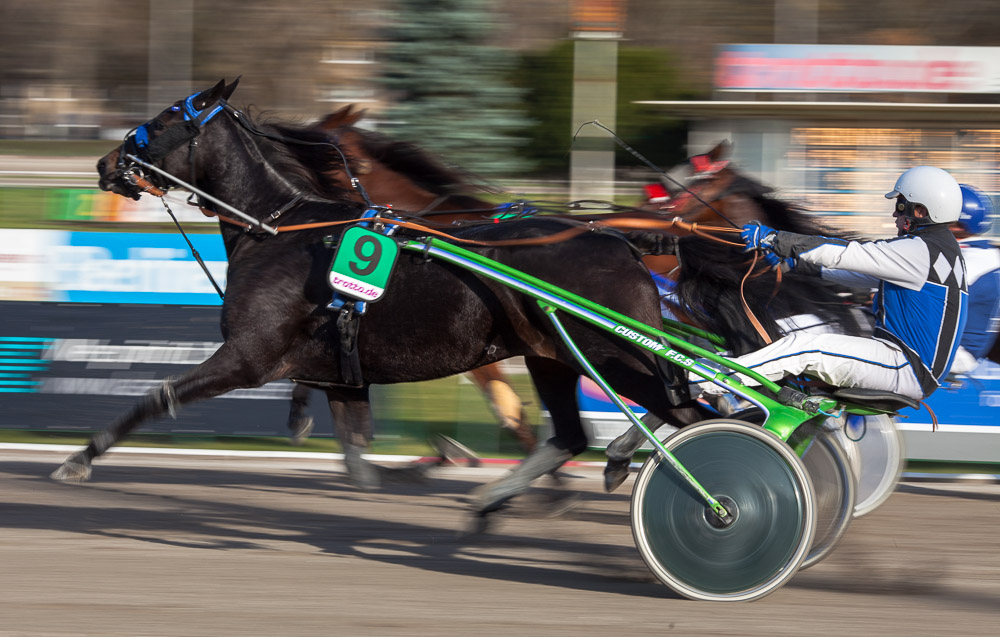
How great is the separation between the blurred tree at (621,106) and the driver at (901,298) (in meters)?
14.9

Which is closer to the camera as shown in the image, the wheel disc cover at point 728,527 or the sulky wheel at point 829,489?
the wheel disc cover at point 728,527

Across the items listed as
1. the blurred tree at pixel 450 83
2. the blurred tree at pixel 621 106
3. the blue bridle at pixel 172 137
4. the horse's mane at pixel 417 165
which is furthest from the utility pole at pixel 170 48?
the blue bridle at pixel 172 137

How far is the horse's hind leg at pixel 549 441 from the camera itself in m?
4.81

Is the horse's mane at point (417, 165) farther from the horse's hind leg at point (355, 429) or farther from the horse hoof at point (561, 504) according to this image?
the horse hoof at point (561, 504)

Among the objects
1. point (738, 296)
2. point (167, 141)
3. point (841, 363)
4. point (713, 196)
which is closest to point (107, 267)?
point (167, 141)

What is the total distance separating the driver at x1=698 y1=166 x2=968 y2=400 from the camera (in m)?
4.05

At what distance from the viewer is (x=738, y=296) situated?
4.65 meters

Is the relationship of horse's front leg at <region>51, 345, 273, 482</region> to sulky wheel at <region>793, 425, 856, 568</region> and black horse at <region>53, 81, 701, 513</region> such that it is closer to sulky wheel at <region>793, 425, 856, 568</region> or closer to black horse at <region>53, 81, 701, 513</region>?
black horse at <region>53, 81, 701, 513</region>

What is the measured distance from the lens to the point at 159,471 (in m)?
6.72

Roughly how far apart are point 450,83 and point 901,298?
514 inches

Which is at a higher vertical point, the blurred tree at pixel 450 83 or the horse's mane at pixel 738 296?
the blurred tree at pixel 450 83

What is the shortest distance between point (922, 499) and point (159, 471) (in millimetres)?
4219

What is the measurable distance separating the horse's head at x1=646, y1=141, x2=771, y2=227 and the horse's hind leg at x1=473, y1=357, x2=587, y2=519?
4.25 ft

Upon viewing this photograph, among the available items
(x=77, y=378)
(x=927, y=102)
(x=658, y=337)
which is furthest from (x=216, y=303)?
(x=927, y=102)
